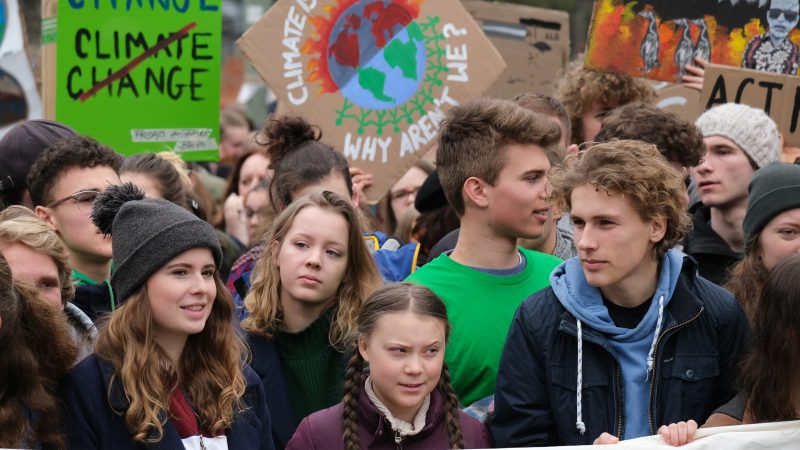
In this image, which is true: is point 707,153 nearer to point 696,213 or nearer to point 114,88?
point 696,213

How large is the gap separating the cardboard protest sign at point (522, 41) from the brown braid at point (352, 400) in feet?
13.8

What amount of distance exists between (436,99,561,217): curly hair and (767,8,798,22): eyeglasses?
244cm

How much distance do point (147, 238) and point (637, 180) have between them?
166 centimetres

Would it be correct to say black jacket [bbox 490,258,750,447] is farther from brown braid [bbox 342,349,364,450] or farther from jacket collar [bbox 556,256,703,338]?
brown braid [bbox 342,349,364,450]

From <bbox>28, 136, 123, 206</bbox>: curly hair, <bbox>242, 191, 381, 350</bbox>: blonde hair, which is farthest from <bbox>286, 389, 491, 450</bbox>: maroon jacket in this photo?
<bbox>28, 136, 123, 206</bbox>: curly hair

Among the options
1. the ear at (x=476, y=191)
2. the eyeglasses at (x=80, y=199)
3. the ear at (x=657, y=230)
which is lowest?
the ear at (x=657, y=230)

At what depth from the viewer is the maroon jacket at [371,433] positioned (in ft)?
13.4

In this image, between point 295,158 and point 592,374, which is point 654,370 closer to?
point 592,374

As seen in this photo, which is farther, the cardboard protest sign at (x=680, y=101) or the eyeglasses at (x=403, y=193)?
the eyeglasses at (x=403, y=193)

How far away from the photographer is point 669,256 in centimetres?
438

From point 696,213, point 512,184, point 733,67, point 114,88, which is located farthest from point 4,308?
point 733,67

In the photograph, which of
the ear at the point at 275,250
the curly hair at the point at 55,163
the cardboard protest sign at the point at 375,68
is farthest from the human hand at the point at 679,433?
the cardboard protest sign at the point at 375,68

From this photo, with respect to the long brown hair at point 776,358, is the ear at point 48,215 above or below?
above

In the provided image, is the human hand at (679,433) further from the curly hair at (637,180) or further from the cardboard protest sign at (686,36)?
the cardboard protest sign at (686,36)
